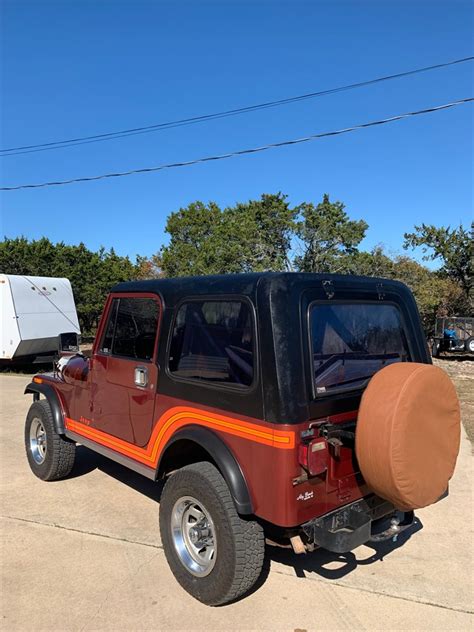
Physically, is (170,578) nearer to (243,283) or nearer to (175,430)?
(175,430)

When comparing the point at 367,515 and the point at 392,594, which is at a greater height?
the point at 367,515

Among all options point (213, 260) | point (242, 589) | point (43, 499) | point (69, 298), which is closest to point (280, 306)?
point (242, 589)

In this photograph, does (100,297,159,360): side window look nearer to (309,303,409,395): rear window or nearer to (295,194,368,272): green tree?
(309,303,409,395): rear window

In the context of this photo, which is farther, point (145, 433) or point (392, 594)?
point (145, 433)

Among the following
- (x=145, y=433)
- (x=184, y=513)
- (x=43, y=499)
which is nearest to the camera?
(x=184, y=513)

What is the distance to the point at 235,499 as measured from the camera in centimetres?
254

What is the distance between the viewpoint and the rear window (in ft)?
9.02

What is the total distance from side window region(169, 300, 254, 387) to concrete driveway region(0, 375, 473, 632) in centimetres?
134

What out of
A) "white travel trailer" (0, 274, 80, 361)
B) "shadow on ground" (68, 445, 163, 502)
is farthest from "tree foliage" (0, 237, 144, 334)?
"shadow on ground" (68, 445, 163, 502)

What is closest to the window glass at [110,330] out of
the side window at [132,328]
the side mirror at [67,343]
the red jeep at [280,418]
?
the side window at [132,328]

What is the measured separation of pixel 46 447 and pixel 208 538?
245 centimetres

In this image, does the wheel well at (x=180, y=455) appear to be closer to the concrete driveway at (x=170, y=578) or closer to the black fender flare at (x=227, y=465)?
the black fender flare at (x=227, y=465)

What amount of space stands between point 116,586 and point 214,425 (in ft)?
4.12

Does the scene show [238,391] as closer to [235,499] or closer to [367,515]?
[235,499]
